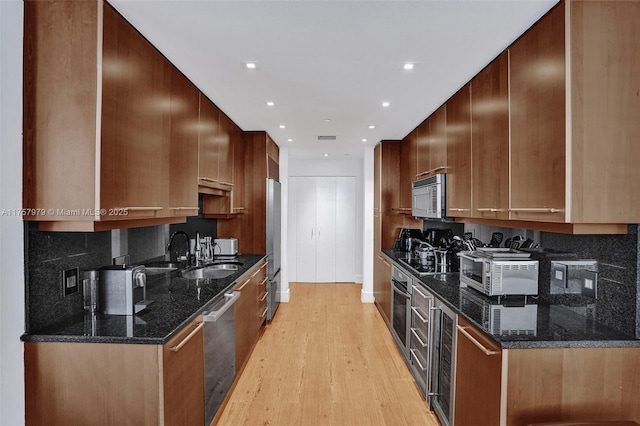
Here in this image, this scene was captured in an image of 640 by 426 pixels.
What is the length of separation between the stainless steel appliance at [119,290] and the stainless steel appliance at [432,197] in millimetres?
2396

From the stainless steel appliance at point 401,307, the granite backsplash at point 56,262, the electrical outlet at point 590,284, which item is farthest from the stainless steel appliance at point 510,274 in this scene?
the granite backsplash at point 56,262

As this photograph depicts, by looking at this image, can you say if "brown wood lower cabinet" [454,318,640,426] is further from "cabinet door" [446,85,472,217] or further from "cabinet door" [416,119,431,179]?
"cabinet door" [416,119,431,179]

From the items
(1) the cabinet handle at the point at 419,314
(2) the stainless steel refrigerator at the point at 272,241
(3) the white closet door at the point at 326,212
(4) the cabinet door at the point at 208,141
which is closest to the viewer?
(1) the cabinet handle at the point at 419,314

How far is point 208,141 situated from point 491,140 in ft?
7.42

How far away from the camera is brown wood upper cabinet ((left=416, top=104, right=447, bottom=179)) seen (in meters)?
3.09

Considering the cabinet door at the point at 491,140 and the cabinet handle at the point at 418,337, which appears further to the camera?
the cabinet handle at the point at 418,337

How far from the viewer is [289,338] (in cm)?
396

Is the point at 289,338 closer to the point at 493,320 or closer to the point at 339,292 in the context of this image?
the point at 339,292

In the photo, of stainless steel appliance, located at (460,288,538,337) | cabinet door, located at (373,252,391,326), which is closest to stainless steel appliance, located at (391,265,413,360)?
cabinet door, located at (373,252,391,326)

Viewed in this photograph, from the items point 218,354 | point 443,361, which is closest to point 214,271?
point 218,354

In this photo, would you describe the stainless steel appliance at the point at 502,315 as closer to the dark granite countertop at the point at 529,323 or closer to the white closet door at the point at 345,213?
the dark granite countertop at the point at 529,323

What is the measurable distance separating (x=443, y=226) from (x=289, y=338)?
7.49 ft

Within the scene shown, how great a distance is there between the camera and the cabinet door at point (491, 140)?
2.05 m

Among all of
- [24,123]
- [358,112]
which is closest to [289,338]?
[358,112]
